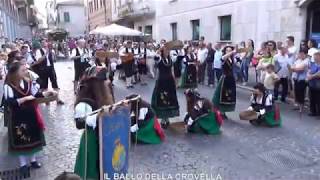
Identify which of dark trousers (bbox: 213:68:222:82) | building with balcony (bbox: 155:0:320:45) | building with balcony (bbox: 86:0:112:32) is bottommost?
dark trousers (bbox: 213:68:222:82)

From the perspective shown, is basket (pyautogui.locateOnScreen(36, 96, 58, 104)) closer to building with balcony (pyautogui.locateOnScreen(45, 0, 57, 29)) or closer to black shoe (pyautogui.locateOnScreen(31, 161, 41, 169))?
black shoe (pyautogui.locateOnScreen(31, 161, 41, 169))

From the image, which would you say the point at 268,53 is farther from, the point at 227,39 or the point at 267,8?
the point at 227,39

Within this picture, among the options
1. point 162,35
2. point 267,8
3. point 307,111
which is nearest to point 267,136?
point 307,111

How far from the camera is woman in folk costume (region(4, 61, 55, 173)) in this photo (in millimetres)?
4973

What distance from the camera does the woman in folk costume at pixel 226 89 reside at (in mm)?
8118

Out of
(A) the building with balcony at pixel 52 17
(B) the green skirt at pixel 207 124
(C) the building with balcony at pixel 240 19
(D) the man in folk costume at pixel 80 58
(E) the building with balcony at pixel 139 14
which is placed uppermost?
(A) the building with balcony at pixel 52 17

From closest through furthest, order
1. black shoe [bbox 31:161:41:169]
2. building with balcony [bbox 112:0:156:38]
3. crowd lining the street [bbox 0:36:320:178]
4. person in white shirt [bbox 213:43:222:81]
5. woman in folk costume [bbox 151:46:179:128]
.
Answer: crowd lining the street [bbox 0:36:320:178], black shoe [bbox 31:161:41:169], woman in folk costume [bbox 151:46:179:128], person in white shirt [bbox 213:43:222:81], building with balcony [bbox 112:0:156:38]

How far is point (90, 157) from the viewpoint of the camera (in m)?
3.90

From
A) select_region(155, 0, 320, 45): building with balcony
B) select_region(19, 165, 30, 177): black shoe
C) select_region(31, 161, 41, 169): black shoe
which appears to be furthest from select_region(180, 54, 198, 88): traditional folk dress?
select_region(19, 165, 30, 177): black shoe

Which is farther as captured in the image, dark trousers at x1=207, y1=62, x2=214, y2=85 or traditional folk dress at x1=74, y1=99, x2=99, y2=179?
dark trousers at x1=207, y1=62, x2=214, y2=85

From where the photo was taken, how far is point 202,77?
14102 mm

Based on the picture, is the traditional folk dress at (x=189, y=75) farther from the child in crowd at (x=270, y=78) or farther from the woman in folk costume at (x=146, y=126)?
the woman in folk costume at (x=146, y=126)

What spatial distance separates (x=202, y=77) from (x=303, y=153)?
819 cm

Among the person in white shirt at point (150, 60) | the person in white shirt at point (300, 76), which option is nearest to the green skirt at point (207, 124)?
the person in white shirt at point (300, 76)
